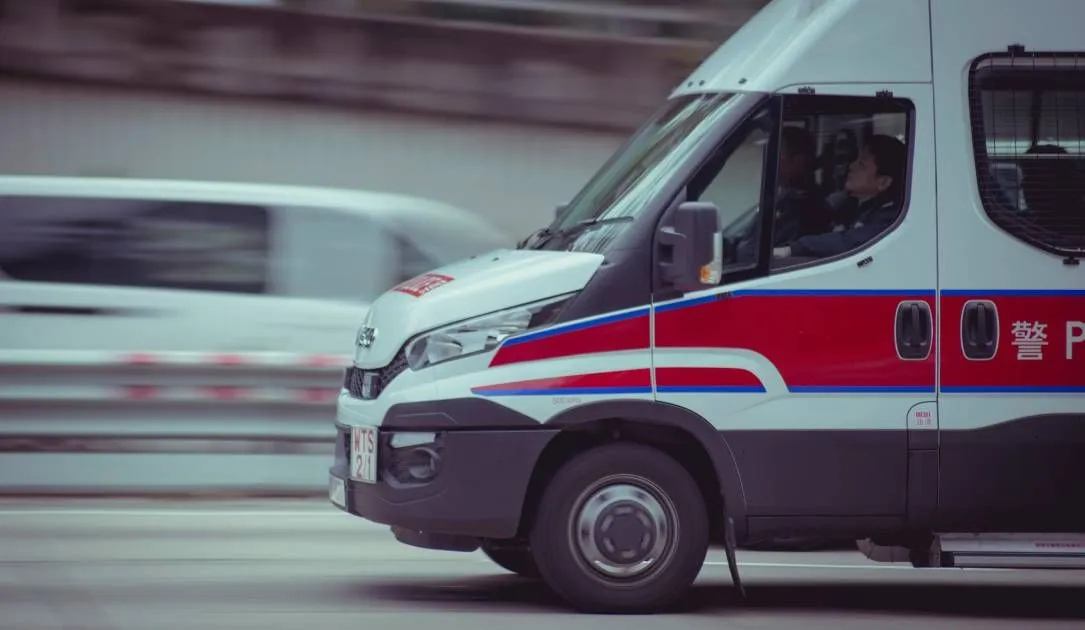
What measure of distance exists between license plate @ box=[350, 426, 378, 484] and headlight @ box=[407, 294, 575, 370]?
1.12ft

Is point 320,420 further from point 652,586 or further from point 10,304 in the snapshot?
point 652,586

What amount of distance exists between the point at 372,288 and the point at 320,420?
86cm

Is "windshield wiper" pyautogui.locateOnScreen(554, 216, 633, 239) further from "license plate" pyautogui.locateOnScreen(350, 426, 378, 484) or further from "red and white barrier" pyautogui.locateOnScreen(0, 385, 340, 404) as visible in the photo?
"red and white barrier" pyautogui.locateOnScreen(0, 385, 340, 404)

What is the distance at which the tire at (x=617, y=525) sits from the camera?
7.26m

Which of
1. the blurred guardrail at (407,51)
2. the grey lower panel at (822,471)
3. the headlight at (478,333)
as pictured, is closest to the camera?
the headlight at (478,333)

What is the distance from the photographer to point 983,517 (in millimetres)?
7320

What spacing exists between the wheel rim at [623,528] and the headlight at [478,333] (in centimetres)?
68

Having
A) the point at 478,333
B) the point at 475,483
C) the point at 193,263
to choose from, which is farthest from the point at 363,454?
the point at 193,263

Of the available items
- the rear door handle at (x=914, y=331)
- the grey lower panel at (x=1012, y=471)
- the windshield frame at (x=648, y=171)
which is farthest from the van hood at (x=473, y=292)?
the grey lower panel at (x=1012, y=471)

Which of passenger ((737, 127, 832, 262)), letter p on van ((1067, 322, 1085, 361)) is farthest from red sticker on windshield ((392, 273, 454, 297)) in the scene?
letter p on van ((1067, 322, 1085, 361))

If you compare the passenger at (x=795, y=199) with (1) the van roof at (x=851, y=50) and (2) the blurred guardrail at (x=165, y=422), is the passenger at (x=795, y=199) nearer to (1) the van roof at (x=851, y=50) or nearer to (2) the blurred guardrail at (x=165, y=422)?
(1) the van roof at (x=851, y=50)

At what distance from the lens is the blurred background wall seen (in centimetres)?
2038

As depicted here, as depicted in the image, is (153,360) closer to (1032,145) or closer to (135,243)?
(135,243)

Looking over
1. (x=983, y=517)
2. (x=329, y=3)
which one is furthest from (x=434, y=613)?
(x=329, y=3)
